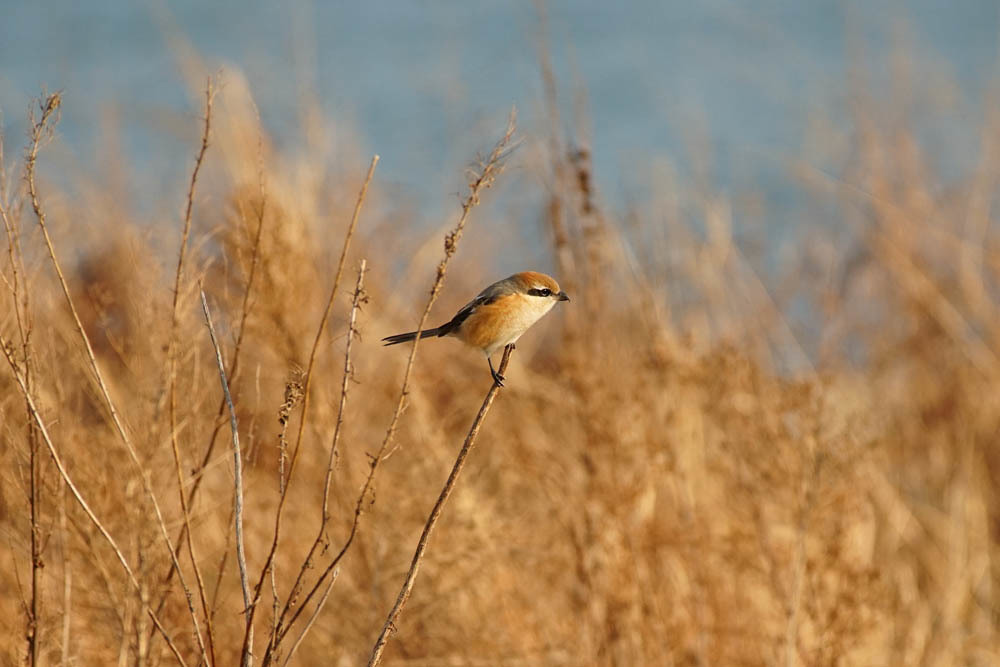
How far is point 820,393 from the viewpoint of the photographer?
11.0 ft

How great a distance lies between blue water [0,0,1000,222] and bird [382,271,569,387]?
294cm

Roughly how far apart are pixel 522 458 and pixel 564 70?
5144mm

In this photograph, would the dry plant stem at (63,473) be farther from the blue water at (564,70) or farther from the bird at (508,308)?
the blue water at (564,70)

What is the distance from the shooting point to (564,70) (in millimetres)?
8641

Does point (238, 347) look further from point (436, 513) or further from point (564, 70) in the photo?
point (564, 70)

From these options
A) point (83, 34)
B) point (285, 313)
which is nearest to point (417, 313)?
point (285, 313)

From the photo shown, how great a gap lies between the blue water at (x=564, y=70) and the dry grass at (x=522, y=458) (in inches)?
37.4

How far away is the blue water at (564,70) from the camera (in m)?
6.47

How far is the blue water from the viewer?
647 centimetres

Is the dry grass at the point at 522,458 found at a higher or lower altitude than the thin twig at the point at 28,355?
lower

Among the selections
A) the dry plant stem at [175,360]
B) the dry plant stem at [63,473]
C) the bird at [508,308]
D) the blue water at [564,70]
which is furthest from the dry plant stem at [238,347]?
the blue water at [564,70]

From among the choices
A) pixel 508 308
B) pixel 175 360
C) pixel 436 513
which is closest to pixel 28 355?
pixel 175 360

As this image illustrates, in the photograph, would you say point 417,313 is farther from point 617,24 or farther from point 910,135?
point 617,24

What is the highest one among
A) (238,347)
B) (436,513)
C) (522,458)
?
(238,347)
